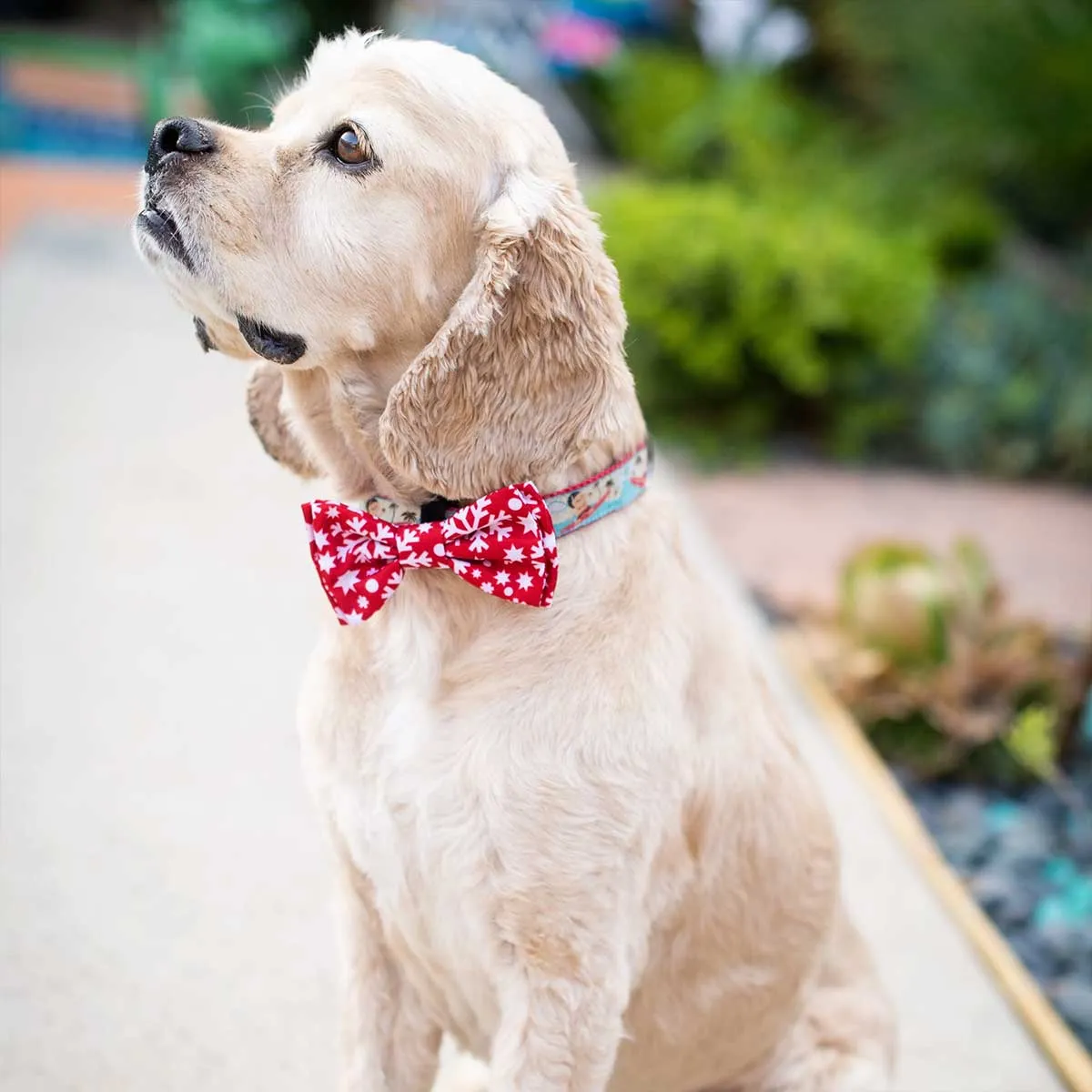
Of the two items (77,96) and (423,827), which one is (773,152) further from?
(423,827)

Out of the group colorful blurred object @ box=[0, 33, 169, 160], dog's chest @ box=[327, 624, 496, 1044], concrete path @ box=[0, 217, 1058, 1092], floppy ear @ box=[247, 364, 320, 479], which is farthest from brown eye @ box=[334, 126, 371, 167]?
colorful blurred object @ box=[0, 33, 169, 160]

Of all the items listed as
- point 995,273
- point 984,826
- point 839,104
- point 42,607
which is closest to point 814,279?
point 995,273

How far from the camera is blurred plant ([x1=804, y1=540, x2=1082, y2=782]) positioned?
3967 millimetres

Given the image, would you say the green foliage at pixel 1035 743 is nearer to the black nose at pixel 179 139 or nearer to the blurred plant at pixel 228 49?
the black nose at pixel 179 139

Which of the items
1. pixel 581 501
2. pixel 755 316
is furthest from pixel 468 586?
pixel 755 316

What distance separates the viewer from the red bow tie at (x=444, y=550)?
185 cm

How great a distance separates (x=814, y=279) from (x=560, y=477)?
4598mm

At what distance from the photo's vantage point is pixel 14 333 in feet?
21.5

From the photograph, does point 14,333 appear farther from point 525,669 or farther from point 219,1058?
point 525,669

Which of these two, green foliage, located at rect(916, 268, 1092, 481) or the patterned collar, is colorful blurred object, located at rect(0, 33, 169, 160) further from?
the patterned collar

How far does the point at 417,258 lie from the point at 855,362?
197 inches

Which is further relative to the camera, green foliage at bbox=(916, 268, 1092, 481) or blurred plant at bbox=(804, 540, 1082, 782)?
green foliage at bbox=(916, 268, 1092, 481)

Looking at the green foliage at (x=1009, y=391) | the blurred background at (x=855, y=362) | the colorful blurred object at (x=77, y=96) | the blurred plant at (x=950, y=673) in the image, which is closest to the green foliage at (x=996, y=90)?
the blurred background at (x=855, y=362)

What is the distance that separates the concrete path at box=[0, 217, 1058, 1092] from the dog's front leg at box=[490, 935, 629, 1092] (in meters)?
0.87
